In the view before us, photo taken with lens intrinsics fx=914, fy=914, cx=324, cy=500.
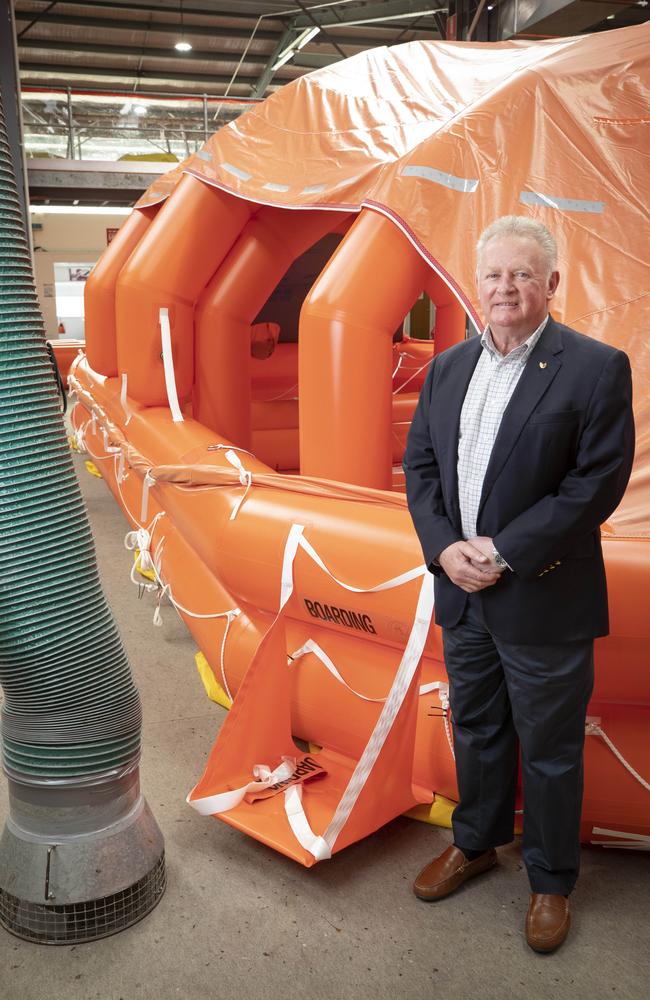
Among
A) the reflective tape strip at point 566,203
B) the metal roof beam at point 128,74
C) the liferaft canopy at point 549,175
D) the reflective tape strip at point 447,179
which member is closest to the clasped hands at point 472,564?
the liferaft canopy at point 549,175

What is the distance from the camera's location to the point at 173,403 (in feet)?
11.9

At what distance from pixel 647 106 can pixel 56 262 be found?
13317 millimetres

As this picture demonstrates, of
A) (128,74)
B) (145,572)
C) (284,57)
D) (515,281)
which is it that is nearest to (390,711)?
(515,281)

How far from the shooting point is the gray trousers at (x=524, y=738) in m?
1.59

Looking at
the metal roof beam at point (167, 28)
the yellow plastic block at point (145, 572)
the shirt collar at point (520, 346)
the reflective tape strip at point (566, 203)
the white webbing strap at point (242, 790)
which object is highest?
the metal roof beam at point (167, 28)

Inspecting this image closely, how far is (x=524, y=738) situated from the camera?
5.38 ft

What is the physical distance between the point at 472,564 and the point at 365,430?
108 cm

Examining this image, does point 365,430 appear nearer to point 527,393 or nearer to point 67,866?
point 527,393

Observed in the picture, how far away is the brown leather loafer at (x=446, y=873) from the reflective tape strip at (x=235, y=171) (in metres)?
2.57

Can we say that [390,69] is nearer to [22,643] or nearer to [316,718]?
[316,718]

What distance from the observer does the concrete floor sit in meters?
1.58

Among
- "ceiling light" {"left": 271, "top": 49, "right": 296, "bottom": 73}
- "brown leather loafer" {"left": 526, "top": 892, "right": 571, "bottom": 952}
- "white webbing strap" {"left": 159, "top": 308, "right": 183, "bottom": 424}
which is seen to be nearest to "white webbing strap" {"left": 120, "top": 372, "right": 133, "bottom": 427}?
"white webbing strap" {"left": 159, "top": 308, "right": 183, "bottom": 424}

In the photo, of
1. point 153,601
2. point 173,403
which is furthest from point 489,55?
point 153,601

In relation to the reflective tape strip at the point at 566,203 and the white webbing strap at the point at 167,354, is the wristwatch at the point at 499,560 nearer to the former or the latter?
the reflective tape strip at the point at 566,203
